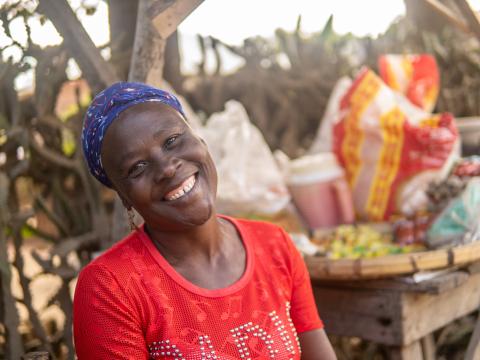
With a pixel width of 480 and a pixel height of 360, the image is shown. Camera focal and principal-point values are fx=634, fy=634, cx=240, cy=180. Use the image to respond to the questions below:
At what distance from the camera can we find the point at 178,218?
1423 mm

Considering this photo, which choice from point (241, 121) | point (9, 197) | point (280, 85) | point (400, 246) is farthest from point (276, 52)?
point (9, 197)

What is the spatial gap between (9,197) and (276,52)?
7.43ft

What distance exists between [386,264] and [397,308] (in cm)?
16

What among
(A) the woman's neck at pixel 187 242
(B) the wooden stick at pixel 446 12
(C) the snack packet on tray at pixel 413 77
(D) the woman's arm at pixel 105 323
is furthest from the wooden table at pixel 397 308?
(C) the snack packet on tray at pixel 413 77

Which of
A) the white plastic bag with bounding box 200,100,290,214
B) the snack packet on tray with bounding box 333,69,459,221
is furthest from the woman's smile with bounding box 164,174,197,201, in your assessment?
the snack packet on tray with bounding box 333,69,459,221

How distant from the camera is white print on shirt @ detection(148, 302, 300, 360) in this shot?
139cm

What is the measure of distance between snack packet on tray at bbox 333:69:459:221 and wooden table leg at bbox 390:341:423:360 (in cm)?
78

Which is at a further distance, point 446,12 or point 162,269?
point 446,12

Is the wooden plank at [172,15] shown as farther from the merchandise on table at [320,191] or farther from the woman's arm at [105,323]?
the merchandise on table at [320,191]

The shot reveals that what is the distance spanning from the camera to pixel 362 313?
7.22 feet

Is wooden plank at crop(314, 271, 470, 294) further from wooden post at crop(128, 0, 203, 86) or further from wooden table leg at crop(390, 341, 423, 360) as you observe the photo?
wooden post at crop(128, 0, 203, 86)

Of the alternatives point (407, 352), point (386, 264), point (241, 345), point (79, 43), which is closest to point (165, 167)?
point (241, 345)

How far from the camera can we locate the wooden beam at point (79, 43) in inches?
68.6

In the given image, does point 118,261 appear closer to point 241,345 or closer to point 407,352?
point 241,345
